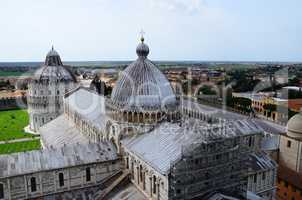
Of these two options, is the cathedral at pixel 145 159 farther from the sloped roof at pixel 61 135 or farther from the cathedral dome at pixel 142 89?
the sloped roof at pixel 61 135

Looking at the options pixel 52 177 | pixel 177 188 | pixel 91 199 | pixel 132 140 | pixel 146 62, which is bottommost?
pixel 91 199

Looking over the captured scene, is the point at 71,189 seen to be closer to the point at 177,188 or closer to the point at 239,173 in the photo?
the point at 177,188

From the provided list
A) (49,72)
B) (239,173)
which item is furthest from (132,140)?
(49,72)

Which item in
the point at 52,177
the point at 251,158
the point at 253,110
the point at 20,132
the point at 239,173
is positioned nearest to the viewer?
the point at 239,173

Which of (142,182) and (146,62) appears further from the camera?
(146,62)

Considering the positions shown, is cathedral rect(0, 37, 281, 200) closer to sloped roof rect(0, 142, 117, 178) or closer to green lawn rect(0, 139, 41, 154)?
sloped roof rect(0, 142, 117, 178)

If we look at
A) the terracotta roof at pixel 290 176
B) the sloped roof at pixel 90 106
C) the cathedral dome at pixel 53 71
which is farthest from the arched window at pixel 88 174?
the cathedral dome at pixel 53 71

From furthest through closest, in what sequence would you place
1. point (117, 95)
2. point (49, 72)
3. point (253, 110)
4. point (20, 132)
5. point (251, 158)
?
point (253, 110) < point (49, 72) < point (20, 132) < point (251, 158) < point (117, 95)
